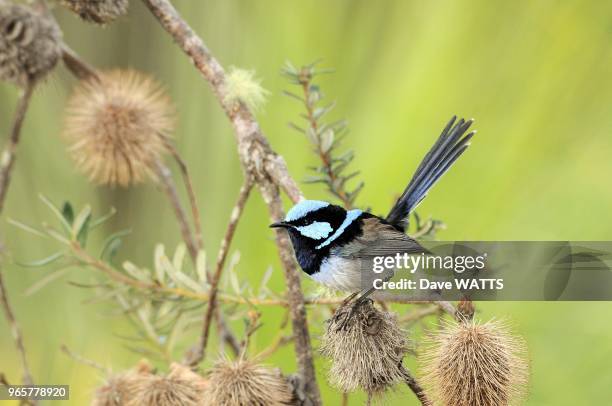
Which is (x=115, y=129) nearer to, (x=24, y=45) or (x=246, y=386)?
(x=24, y=45)

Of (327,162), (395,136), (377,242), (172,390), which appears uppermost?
(395,136)

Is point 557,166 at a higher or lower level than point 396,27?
lower

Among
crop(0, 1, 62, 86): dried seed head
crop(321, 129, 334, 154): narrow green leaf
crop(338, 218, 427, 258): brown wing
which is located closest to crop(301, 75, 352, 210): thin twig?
crop(321, 129, 334, 154): narrow green leaf

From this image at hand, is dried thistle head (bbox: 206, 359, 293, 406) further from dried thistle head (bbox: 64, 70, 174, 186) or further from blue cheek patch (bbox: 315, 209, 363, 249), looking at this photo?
dried thistle head (bbox: 64, 70, 174, 186)

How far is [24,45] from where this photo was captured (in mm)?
552

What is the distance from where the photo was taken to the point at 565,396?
2.79 ft

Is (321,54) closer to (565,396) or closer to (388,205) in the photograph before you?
(388,205)

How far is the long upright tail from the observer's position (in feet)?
1.74

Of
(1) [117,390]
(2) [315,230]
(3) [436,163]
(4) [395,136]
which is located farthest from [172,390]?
(4) [395,136]

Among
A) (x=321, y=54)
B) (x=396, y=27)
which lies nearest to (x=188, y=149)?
(x=321, y=54)

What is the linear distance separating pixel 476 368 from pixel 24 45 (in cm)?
43

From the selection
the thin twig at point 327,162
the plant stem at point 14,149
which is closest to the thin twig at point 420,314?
the thin twig at point 327,162

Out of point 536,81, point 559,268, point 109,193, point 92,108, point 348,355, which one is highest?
point 536,81

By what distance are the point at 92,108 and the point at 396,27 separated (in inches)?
19.0
